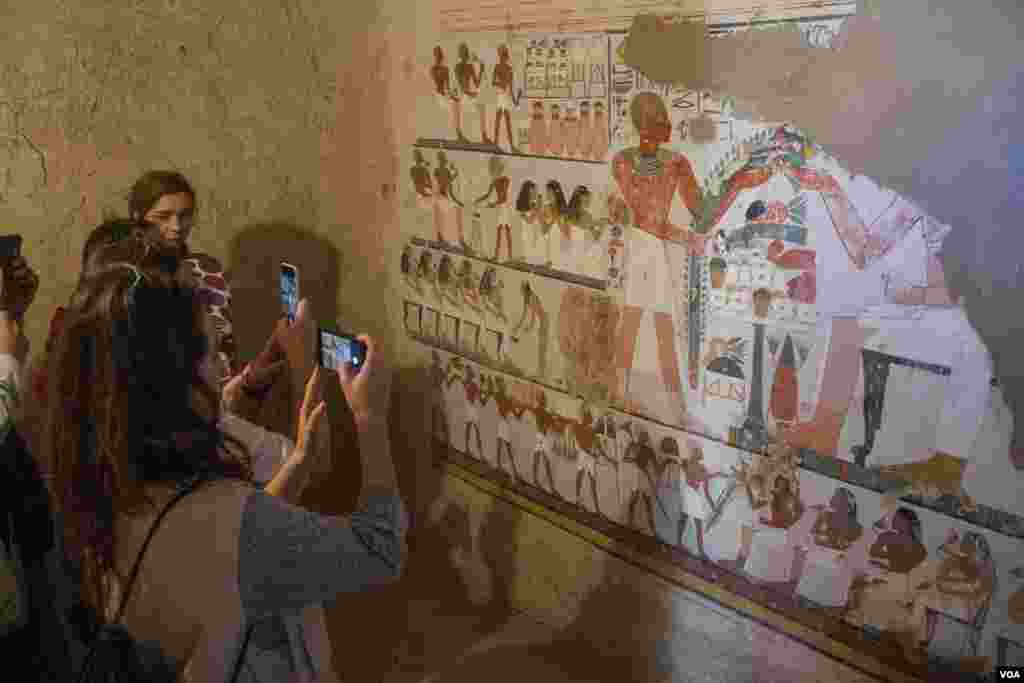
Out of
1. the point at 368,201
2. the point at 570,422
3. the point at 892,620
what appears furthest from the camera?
the point at 368,201

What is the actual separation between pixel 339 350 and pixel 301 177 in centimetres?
164

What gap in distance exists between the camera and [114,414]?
46.8 inches

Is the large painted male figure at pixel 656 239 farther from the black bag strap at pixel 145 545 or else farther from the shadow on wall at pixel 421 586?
the black bag strap at pixel 145 545

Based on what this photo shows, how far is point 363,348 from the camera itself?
65.3 inches

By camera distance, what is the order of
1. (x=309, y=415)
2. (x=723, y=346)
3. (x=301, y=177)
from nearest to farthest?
1. (x=309, y=415)
2. (x=723, y=346)
3. (x=301, y=177)

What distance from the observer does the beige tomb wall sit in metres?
2.59

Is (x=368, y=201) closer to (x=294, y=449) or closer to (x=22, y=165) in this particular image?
(x=22, y=165)

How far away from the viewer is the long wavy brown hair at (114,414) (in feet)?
3.86

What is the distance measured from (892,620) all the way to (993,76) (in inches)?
43.9

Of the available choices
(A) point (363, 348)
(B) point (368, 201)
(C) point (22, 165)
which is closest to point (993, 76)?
(A) point (363, 348)

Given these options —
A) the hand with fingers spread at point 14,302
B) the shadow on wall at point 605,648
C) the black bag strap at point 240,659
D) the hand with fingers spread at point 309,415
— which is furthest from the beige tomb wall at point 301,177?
the black bag strap at point 240,659

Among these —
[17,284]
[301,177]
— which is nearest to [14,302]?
[17,284]

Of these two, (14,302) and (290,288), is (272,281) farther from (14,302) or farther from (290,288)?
(14,302)

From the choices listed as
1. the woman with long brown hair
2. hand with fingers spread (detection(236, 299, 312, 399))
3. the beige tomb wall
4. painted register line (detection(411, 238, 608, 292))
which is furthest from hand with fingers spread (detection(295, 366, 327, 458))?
the beige tomb wall
